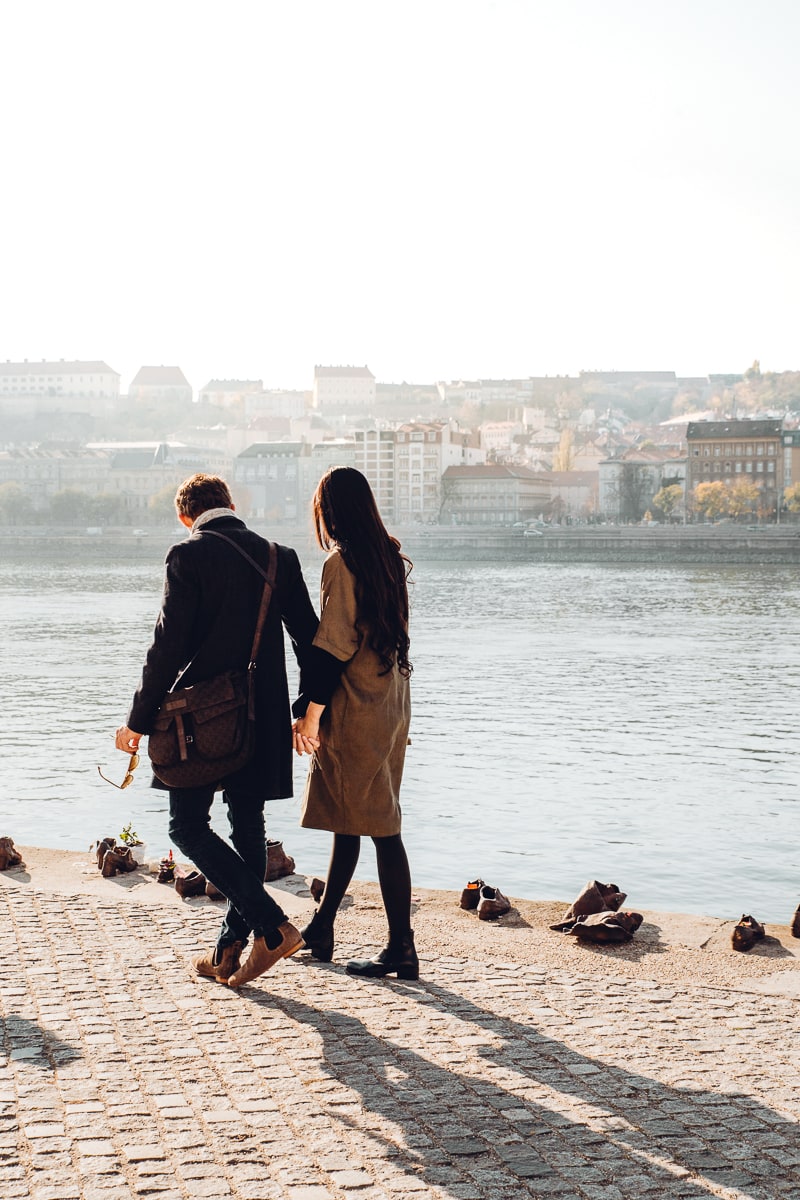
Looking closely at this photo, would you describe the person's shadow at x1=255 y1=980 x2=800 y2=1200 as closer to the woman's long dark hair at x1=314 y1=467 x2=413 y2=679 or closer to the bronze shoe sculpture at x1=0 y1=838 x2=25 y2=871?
the woman's long dark hair at x1=314 y1=467 x2=413 y2=679

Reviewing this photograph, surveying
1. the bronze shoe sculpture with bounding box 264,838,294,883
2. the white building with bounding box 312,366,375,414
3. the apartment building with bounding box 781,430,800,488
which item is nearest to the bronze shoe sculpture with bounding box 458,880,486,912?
the bronze shoe sculpture with bounding box 264,838,294,883

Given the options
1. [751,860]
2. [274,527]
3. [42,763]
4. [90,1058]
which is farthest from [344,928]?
[274,527]

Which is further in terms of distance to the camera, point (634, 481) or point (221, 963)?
point (634, 481)

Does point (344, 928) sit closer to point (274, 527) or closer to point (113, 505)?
point (274, 527)

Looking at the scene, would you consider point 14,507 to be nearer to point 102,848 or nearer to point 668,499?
point 668,499

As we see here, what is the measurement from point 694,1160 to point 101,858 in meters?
3.07

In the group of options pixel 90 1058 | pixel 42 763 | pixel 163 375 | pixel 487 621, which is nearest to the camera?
pixel 90 1058

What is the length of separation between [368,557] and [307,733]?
49 centimetres

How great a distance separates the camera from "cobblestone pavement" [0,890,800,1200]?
2689mm

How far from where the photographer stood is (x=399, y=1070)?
127 inches

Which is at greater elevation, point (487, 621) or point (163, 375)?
point (163, 375)

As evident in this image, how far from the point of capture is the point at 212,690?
3740 mm

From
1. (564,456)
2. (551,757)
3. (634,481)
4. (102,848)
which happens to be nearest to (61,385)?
(564,456)

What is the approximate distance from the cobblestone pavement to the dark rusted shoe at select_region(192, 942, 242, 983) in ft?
0.25
